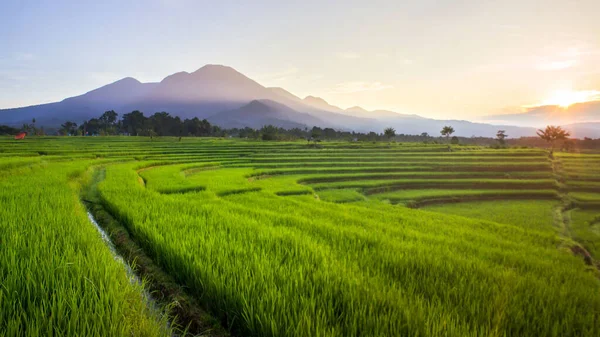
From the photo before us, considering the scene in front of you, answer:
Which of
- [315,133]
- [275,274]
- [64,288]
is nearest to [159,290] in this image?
[64,288]

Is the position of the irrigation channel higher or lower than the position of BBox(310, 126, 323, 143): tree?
lower

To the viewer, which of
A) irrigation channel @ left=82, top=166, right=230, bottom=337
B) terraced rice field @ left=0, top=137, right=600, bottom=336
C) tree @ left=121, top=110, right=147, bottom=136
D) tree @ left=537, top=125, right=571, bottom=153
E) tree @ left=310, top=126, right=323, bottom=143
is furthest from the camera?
tree @ left=121, top=110, right=147, bottom=136

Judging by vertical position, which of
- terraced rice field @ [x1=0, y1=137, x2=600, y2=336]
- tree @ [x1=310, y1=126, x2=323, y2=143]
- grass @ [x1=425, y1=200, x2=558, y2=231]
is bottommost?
grass @ [x1=425, y1=200, x2=558, y2=231]

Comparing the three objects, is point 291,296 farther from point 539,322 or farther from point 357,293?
point 539,322

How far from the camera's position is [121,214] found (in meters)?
6.01

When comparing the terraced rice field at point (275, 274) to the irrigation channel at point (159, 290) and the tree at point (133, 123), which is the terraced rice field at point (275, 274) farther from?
the tree at point (133, 123)

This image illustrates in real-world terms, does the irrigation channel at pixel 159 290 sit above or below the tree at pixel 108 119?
below

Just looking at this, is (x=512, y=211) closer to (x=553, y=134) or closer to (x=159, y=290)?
(x=159, y=290)

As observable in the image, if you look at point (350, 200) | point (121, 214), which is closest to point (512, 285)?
point (121, 214)

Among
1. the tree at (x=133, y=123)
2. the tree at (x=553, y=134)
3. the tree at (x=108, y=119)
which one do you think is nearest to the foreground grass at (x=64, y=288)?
the tree at (x=553, y=134)

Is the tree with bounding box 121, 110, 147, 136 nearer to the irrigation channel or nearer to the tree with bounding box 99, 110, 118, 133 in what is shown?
the tree with bounding box 99, 110, 118, 133

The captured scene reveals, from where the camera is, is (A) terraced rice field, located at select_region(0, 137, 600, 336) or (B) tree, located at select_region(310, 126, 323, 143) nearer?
(A) terraced rice field, located at select_region(0, 137, 600, 336)

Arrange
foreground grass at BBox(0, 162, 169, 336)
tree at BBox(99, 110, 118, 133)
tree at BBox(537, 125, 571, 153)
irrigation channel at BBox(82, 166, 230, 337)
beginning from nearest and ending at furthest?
foreground grass at BBox(0, 162, 169, 336), irrigation channel at BBox(82, 166, 230, 337), tree at BBox(537, 125, 571, 153), tree at BBox(99, 110, 118, 133)

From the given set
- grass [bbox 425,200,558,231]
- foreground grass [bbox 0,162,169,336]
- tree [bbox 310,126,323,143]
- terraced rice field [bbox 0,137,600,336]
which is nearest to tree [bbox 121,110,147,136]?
tree [bbox 310,126,323,143]
